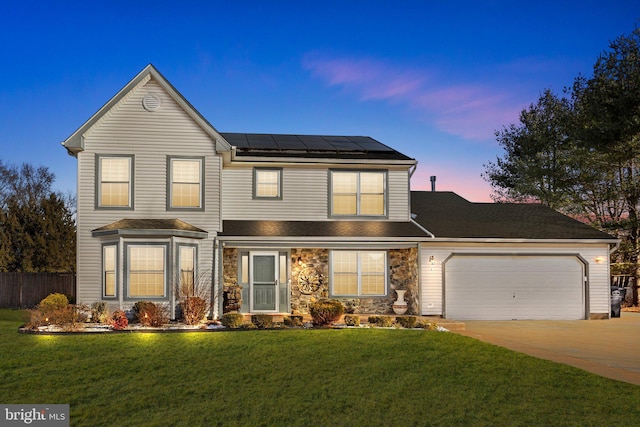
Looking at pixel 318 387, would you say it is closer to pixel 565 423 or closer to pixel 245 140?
pixel 565 423

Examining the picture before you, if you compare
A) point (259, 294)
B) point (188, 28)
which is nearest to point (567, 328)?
point (259, 294)

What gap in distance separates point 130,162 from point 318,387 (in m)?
11.7

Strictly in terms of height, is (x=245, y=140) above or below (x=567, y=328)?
above

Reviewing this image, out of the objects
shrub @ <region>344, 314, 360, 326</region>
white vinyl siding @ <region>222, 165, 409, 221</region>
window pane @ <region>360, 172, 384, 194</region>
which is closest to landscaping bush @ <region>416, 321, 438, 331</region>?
shrub @ <region>344, 314, 360, 326</region>

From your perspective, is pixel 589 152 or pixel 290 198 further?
pixel 589 152

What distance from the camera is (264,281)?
67.0 ft

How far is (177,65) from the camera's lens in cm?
2881

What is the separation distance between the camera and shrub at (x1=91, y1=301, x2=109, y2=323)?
17.0m

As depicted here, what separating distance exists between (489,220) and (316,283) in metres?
7.13

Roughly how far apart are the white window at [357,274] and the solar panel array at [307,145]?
3.67m

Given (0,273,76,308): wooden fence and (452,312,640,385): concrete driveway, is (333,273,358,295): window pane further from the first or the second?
(0,273,76,308): wooden fence

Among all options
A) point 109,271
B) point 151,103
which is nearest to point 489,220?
point 151,103

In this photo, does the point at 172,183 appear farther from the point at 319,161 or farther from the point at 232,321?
the point at 232,321

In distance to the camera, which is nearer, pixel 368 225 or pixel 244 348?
pixel 244 348
